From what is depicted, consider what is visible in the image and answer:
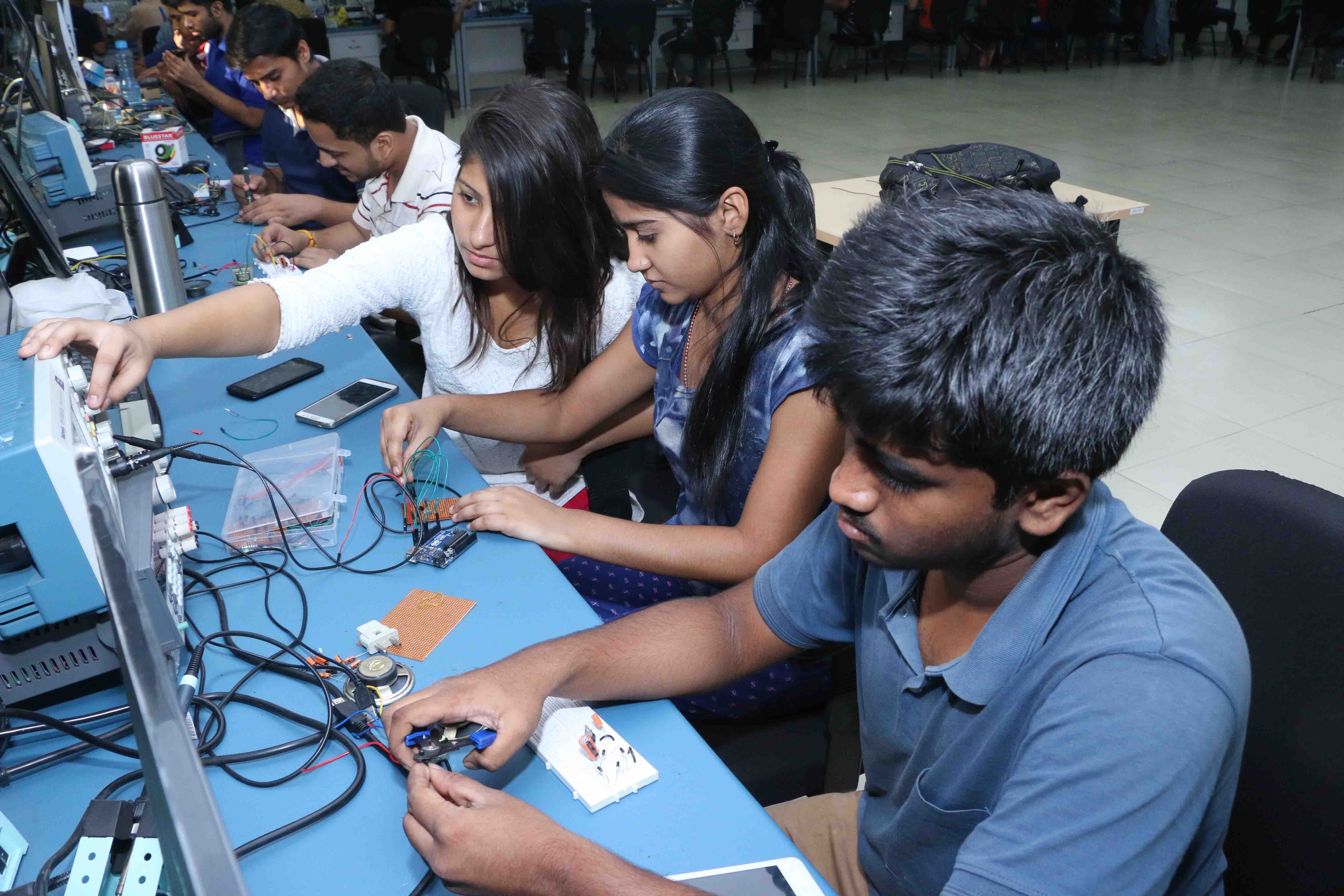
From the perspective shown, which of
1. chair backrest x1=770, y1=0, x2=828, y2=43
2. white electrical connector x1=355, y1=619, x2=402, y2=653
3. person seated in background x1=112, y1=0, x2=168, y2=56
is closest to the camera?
white electrical connector x1=355, y1=619, x2=402, y2=653

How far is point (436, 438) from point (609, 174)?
527 mm

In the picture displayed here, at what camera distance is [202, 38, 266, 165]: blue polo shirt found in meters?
3.93

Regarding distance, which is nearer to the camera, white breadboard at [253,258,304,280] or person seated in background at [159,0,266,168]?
white breadboard at [253,258,304,280]

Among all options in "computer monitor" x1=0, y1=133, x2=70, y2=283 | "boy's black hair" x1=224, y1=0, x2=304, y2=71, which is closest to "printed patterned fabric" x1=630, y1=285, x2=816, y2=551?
"computer monitor" x1=0, y1=133, x2=70, y2=283

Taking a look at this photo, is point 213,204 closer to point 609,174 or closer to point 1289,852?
point 609,174

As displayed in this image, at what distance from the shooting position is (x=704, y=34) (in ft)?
27.2

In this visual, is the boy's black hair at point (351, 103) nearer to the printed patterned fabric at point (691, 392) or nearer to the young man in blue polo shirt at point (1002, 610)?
the printed patterned fabric at point (691, 392)

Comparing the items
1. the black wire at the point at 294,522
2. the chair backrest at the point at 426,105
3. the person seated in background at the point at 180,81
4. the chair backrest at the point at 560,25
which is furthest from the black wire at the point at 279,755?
the chair backrest at the point at 560,25

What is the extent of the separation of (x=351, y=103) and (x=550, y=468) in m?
1.33

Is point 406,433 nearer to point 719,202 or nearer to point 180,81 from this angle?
point 719,202

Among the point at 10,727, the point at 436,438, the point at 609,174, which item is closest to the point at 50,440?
the point at 10,727

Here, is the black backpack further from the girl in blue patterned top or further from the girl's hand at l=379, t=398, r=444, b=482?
the girl's hand at l=379, t=398, r=444, b=482

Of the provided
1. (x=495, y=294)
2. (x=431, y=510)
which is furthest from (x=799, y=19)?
(x=431, y=510)

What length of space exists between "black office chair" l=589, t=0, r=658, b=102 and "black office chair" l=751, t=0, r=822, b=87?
119cm
